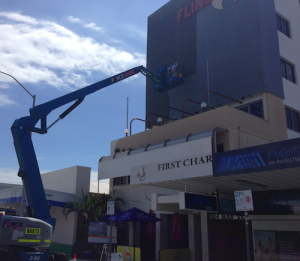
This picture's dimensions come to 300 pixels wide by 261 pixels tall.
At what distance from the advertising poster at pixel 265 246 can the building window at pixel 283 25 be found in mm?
14360

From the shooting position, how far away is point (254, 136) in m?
17.0

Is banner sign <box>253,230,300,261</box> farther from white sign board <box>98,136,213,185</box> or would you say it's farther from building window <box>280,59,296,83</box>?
building window <box>280,59,296,83</box>

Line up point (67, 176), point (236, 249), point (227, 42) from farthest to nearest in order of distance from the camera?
point (67, 176) → point (227, 42) → point (236, 249)

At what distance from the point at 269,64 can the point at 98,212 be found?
578 inches

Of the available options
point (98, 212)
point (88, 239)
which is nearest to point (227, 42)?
point (98, 212)

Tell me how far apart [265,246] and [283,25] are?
51.1 feet

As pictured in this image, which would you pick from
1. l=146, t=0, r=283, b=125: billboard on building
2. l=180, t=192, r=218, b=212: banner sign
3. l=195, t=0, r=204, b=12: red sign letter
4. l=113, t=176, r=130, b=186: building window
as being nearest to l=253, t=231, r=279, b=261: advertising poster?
l=180, t=192, r=218, b=212: banner sign

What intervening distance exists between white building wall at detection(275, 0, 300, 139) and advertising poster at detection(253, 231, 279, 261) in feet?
26.2

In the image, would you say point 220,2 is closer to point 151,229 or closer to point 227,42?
point 227,42

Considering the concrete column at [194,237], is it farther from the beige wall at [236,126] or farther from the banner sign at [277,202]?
the banner sign at [277,202]

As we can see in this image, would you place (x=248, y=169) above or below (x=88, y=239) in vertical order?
above

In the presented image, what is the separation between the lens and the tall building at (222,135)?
12891 millimetres

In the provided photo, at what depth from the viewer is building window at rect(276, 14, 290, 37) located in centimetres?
2223

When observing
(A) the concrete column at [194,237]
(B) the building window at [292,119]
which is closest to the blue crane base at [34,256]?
(A) the concrete column at [194,237]
